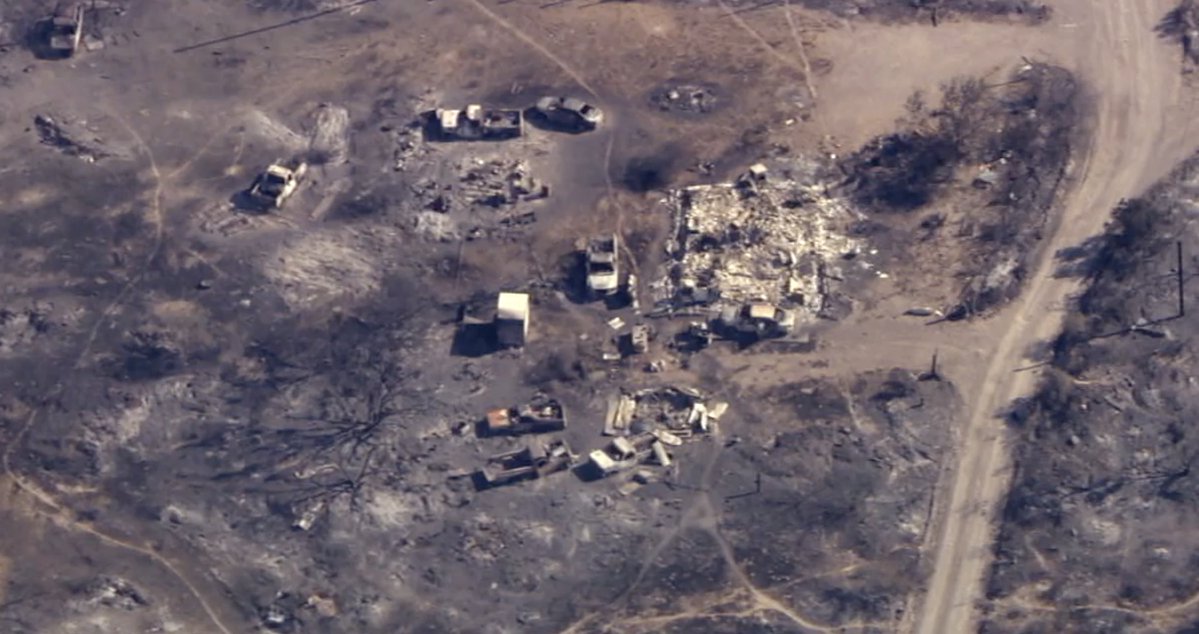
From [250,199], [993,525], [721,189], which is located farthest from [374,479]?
[993,525]

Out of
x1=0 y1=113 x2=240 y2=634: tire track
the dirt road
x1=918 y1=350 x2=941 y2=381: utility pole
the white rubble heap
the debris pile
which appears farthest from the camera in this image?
the debris pile

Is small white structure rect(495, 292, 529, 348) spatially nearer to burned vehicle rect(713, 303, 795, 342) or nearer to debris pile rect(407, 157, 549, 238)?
debris pile rect(407, 157, 549, 238)

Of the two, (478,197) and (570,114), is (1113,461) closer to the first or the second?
(570,114)

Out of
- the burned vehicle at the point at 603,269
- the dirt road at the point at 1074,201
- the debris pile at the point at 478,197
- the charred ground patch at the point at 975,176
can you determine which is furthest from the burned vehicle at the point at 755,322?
the debris pile at the point at 478,197

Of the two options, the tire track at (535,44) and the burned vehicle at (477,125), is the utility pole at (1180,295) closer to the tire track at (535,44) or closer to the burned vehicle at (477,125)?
the tire track at (535,44)

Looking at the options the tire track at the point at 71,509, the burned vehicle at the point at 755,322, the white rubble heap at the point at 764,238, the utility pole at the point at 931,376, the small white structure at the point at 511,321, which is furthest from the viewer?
the white rubble heap at the point at 764,238

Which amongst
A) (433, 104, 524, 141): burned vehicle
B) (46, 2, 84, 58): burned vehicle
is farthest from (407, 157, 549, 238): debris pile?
(46, 2, 84, 58): burned vehicle

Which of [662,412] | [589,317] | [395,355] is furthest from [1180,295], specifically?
[395,355]

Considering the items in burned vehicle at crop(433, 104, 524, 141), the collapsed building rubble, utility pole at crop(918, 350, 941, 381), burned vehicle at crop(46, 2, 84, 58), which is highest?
burned vehicle at crop(433, 104, 524, 141)
